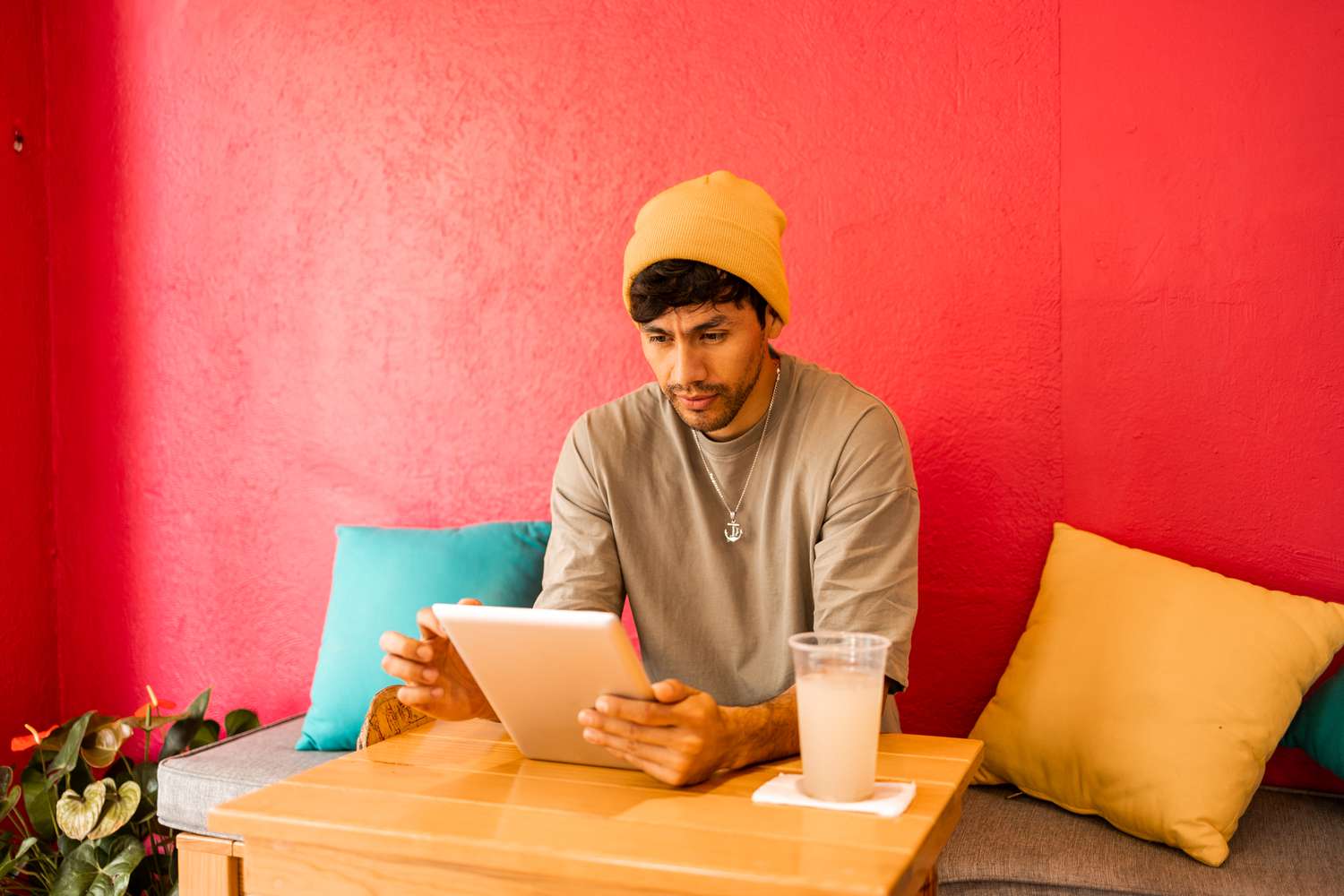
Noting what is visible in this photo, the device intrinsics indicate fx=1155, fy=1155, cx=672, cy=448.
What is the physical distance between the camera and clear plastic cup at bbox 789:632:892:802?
1130 millimetres

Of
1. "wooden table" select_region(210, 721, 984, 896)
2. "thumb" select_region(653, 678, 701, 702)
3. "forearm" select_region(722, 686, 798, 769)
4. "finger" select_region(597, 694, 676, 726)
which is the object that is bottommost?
"wooden table" select_region(210, 721, 984, 896)

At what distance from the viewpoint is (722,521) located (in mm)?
1780

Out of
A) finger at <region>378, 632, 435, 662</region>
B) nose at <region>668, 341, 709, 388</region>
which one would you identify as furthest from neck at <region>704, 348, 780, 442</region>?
finger at <region>378, 632, 435, 662</region>

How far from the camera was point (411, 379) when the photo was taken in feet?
8.86

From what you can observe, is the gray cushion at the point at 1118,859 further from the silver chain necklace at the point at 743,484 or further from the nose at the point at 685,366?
the nose at the point at 685,366

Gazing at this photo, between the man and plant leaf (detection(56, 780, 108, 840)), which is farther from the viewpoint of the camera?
plant leaf (detection(56, 780, 108, 840))

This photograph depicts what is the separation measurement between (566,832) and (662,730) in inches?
6.4

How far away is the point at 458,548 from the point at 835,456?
103 centimetres

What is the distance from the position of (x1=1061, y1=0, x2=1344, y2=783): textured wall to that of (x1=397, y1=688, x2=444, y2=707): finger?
130 cm

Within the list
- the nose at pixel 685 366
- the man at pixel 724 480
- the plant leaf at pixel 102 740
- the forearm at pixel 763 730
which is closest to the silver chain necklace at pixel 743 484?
the man at pixel 724 480

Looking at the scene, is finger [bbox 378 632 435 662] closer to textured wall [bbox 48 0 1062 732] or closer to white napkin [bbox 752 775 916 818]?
white napkin [bbox 752 775 916 818]

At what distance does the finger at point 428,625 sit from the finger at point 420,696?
0.21 feet

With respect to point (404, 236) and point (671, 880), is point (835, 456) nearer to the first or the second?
point (671, 880)

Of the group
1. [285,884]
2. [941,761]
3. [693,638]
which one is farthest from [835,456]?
[285,884]
